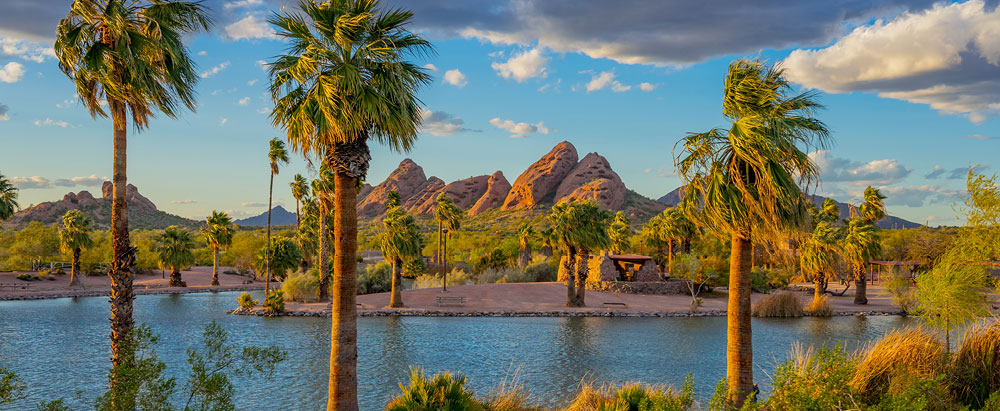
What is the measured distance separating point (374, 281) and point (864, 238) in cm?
4010

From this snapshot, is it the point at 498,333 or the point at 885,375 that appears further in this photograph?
the point at 498,333

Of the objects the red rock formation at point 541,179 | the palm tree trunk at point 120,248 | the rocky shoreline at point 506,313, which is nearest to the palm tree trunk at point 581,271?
the rocky shoreline at point 506,313

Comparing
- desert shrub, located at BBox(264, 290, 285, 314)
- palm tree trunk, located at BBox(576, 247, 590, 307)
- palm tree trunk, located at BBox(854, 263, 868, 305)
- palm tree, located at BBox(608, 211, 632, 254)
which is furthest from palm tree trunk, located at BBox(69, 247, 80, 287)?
palm tree trunk, located at BBox(854, 263, 868, 305)

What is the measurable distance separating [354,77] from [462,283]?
152ft

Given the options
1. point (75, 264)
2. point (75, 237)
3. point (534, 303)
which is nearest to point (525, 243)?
point (534, 303)

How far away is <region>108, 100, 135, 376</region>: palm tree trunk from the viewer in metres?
12.0

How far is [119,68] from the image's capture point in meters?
12.3

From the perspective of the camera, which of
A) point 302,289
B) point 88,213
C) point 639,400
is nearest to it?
point 639,400

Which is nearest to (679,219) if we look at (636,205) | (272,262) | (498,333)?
(498,333)

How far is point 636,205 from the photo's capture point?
16262 cm

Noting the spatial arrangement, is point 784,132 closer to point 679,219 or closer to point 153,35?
point 153,35

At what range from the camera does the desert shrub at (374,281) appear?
53281 mm

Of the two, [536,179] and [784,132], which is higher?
[536,179]

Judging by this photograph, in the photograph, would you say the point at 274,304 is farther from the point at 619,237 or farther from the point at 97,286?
the point at 619,237
